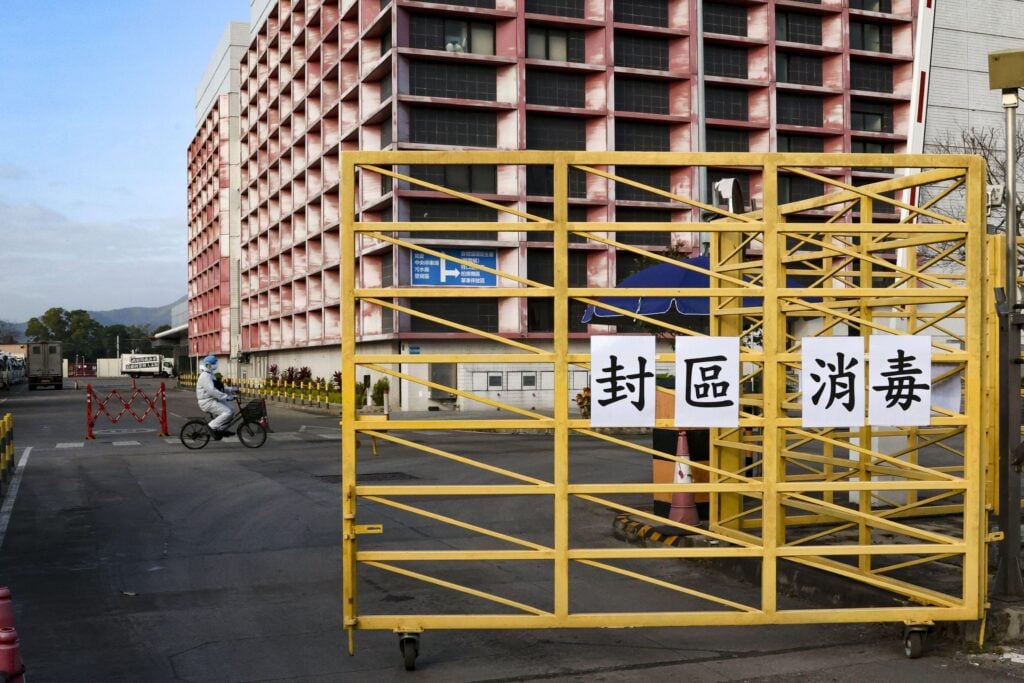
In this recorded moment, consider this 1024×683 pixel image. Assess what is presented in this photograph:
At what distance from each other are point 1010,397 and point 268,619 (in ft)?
18.2

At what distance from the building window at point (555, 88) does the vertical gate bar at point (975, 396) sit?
4010 cm

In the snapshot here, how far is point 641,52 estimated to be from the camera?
47.8 meters

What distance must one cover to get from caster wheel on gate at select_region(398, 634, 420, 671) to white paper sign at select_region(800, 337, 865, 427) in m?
2.88

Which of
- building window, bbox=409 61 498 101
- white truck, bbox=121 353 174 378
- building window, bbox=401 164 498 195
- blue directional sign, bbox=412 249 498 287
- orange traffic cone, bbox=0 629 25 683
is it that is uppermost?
building window, bbox=409 61 498 101

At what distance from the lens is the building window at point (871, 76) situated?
5306 cm

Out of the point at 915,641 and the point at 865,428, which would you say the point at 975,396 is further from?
the point at 865,428

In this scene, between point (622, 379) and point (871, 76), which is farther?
point (871, 76)

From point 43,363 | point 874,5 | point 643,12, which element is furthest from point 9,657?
point 43,363

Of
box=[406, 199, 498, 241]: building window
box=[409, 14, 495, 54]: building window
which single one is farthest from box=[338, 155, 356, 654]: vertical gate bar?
box=[409, 14, 495, 54]: building window

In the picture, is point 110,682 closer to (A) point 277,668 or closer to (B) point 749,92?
(A) point 277,668

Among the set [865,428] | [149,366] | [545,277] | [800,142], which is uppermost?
[800,142]

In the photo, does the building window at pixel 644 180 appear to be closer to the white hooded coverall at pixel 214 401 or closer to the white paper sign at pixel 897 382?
the white hooded coverall at pixel 214 401

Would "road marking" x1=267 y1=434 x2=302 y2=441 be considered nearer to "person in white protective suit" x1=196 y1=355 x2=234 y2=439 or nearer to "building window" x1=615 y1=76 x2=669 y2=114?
"person in white protective suit" x1=196 y1=355 x2=234 y2=439

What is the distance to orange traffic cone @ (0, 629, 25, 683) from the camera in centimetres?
451
